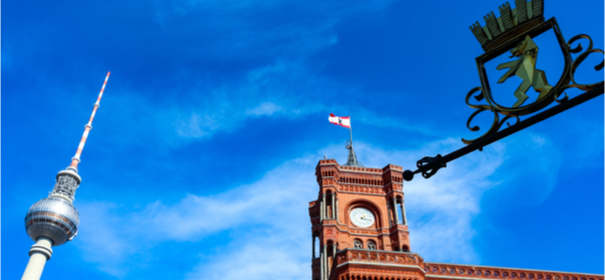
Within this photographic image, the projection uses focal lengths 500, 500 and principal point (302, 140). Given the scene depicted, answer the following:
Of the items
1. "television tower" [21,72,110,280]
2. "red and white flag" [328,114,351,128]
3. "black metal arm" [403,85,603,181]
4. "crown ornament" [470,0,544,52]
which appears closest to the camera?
"black metal arm" [403,85,603,181]

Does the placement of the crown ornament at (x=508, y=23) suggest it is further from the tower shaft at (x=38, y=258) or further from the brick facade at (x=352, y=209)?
the tower shaft at (x=38, y=258)

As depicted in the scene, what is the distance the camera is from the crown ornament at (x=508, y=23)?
6629 millimetres

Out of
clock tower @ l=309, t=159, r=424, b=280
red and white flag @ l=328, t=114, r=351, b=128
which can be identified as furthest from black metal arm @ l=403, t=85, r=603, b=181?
red and white flag @ l=328, t=114, r=351, b=128

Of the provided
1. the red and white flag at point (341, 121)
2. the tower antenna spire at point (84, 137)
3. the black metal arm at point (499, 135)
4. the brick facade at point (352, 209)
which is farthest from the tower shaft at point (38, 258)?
the black metal arm at point (499, 135)

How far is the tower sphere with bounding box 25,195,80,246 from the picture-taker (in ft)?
275

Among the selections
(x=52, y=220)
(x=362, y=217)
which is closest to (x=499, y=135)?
(x=362, y=217)

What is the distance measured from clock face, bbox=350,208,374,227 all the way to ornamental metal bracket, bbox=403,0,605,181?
41139 mm

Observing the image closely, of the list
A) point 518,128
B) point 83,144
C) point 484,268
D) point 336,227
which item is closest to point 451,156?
point 518,128

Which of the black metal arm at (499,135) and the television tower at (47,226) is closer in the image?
the black metal arm at (499,135)

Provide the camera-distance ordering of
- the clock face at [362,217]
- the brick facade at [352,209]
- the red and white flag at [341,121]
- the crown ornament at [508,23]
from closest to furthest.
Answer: the crown ornament at [508,23], the brick facade at [352,209], the clock face at [362,217], the red and white flag at [341,121]

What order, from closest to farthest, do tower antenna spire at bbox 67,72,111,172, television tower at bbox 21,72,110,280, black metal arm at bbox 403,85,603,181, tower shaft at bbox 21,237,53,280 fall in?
black metal arm at bbox 403,85,603,181, tower shaft at bbox 21,237,53,280, television tower at bbox 21,72,110,280, tower antenna spire at bbox 67,72,111,172

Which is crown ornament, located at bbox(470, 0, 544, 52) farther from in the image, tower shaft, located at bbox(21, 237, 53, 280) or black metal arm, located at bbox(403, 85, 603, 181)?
tower shaft, located at bbox(21, 237, 53, 280)

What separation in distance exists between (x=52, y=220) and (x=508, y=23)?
90.3 metres

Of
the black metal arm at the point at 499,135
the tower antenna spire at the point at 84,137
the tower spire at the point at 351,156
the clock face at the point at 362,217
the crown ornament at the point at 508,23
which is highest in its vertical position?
the tower antenna spire at the point at 84,137
